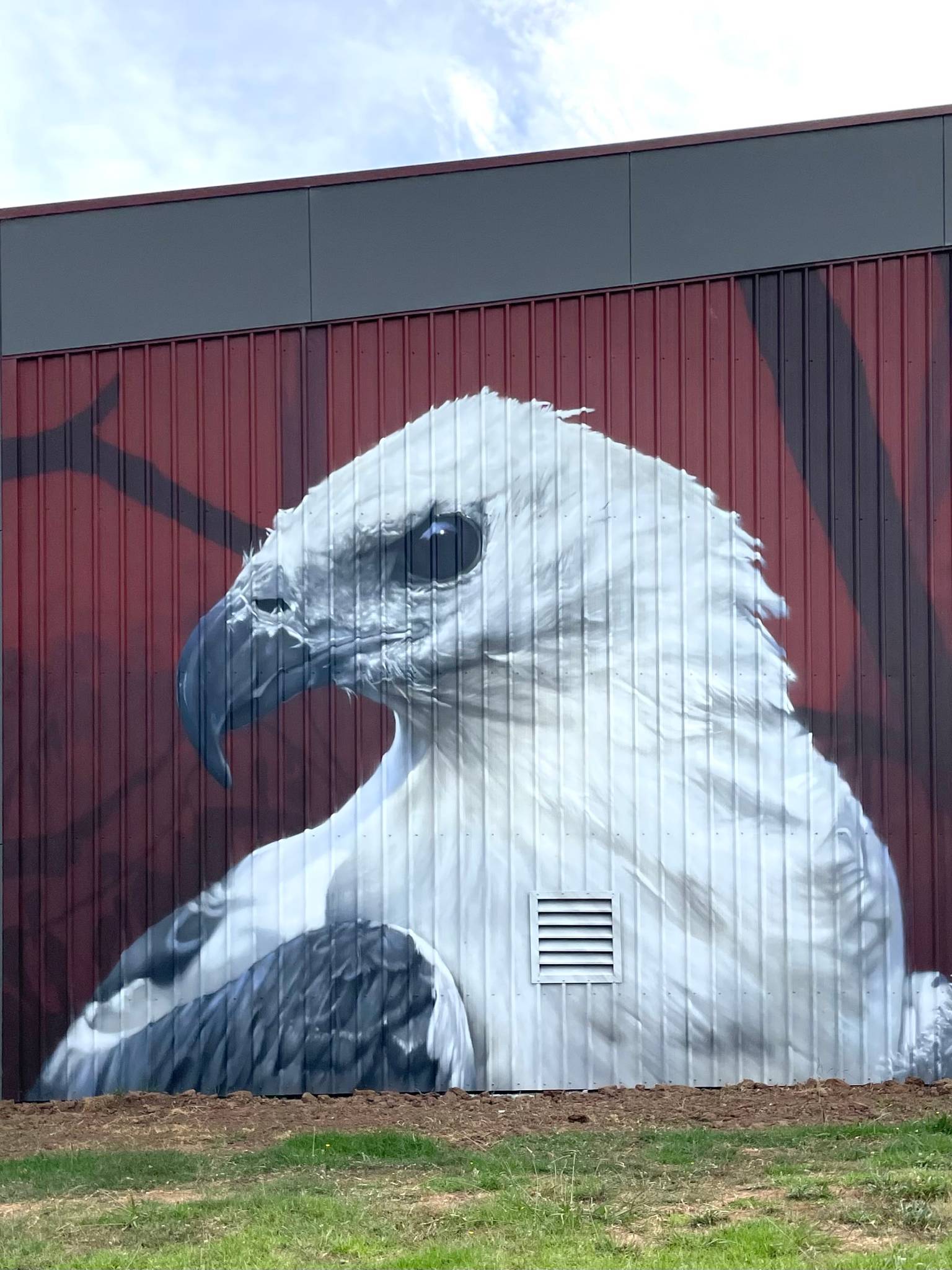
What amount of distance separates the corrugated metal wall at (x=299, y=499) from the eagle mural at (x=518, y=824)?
0.16 meters

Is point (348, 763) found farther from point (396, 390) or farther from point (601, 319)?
point (601, 319)

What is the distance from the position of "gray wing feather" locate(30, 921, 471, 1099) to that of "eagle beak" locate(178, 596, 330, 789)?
1.40m

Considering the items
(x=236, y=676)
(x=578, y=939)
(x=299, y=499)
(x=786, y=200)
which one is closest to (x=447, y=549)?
(x=299, y=499)

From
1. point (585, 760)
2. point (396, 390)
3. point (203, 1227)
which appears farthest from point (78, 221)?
point (203, 1227)

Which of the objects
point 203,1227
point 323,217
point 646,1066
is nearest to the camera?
point 203,1227

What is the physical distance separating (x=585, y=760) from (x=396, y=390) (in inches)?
115

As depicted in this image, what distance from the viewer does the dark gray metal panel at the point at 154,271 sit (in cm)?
880

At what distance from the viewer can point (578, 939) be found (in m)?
8.30

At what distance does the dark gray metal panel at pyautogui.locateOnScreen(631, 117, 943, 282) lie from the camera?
848 centimetres

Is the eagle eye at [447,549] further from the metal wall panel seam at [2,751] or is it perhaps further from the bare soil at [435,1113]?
the bare soil at [435,1113]

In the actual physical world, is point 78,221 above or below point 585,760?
above

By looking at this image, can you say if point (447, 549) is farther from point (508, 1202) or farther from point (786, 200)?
point (508, 1202)

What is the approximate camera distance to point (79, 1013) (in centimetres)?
855

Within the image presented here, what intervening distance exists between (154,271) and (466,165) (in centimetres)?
236
